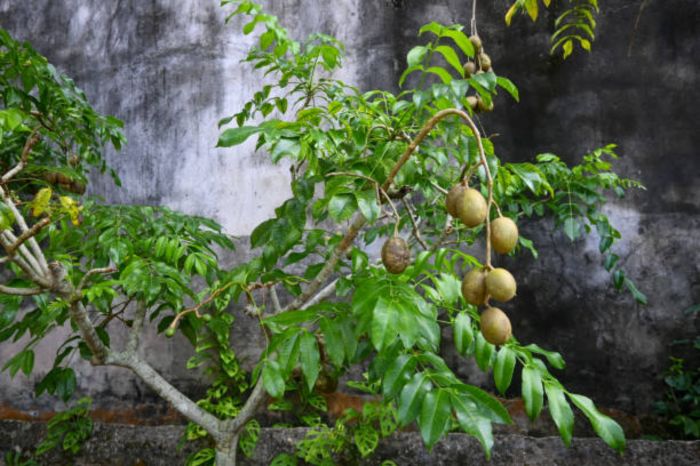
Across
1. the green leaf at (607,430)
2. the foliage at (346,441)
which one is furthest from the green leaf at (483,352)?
the foliage at (346,441)

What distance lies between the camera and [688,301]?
2857 millimetres

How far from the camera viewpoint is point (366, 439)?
2648mm

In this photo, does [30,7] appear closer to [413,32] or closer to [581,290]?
[413,32]

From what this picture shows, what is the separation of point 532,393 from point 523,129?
219cm

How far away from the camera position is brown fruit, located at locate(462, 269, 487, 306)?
3.17ft

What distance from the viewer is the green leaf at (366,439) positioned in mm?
2613

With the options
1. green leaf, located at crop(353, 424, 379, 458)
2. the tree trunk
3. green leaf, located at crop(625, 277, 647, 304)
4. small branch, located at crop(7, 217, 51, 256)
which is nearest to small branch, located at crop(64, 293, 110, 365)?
small branch, located at crop(7, 217, 51, 256)

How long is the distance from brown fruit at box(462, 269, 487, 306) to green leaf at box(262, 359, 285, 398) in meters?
0.61

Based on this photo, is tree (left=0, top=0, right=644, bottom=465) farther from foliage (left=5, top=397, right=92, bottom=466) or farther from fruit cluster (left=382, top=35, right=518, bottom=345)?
foliage (left=5, top=397, right=92, bottom=466)

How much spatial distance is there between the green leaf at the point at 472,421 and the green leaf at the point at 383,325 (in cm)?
21

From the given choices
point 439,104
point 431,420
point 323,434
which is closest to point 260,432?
point 323,434

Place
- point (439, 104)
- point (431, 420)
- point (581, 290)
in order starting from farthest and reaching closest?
point (581, 290) → point (439, 104) → point (431, 420)

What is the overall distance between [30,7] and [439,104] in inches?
156

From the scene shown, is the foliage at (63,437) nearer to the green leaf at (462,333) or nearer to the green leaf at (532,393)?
the green leaf at (462,333)
